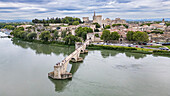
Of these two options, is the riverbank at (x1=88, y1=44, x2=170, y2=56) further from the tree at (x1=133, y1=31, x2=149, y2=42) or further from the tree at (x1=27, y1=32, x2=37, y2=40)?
the tree at (x1=27, y1=32, x2=37, y2=40)

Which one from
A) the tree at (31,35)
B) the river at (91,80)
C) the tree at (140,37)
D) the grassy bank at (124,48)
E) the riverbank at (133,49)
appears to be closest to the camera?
the river at (91,80)

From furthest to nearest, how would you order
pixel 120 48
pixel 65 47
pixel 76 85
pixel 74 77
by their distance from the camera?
pixel 65 47 < pixel 120 48 < pixel 74 77 < pixel 76 85

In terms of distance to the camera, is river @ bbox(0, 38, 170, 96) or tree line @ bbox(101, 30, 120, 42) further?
tree line @ bbox(101, 30, 120, 42)

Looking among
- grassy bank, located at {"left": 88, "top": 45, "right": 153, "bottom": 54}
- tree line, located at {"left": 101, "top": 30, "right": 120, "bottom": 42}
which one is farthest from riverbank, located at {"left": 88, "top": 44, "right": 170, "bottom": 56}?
tree line, located at {"left": 101, "top": 30, "right": 120, "bottom": 42}

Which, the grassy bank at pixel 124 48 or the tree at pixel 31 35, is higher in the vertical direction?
the tree at pixel 31 35

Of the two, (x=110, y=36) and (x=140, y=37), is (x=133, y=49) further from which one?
(x=110, y=36)

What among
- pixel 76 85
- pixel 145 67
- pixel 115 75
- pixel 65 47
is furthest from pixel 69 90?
pixel 65 47

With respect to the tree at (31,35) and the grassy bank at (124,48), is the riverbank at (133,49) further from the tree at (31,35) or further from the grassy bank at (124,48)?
the tree at (31,35)

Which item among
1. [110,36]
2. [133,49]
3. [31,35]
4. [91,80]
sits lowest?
[91,80]

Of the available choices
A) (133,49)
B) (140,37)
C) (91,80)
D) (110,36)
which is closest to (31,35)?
(110,36)

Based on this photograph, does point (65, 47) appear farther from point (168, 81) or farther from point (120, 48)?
Result: point (168, 81)

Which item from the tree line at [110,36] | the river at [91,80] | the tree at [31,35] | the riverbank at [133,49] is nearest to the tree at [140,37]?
the tree line at [110,36]
